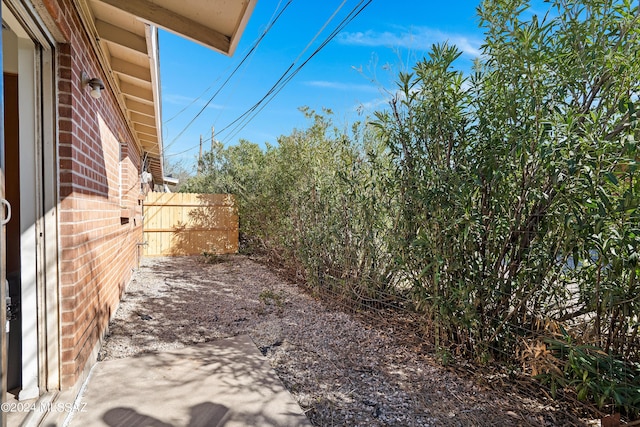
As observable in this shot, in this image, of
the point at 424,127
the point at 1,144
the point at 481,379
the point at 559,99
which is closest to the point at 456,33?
the point at 424,127

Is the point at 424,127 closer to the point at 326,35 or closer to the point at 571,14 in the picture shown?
the point at 571,14

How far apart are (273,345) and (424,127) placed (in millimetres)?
2411

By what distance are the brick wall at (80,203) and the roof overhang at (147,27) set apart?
268 mm

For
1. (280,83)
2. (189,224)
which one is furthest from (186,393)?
(189,224)

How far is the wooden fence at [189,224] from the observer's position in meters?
8.86

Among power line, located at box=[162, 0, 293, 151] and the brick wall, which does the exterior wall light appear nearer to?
the brick wall

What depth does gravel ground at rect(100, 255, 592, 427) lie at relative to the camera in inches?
84.6

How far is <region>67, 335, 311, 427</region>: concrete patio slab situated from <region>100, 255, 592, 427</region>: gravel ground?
0.59 ft

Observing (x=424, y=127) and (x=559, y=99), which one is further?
(x=424, y=127)

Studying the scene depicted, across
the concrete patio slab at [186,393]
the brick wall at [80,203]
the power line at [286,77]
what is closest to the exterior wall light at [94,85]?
the brick wall at [80,203]

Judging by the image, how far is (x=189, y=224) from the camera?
9.16m

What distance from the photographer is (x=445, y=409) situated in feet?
7.23

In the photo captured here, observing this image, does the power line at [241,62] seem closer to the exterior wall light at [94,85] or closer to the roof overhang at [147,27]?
the roof overhang at [147,27]

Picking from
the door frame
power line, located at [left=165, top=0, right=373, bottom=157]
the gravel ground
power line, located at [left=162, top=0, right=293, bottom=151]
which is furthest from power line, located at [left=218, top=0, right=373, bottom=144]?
the gravel ground
